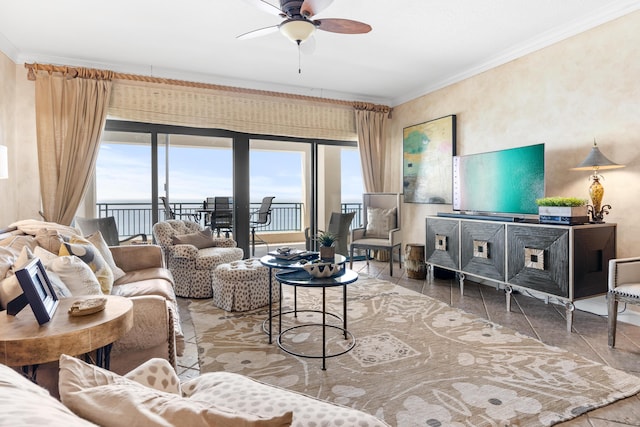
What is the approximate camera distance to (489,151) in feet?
14.6

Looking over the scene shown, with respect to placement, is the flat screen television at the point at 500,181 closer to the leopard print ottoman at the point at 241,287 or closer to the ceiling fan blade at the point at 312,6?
the ceiling fan blade at the point at 312,6

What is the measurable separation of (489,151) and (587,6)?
1.66 metres

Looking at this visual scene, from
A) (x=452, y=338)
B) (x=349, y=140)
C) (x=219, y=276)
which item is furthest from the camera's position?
(x=349, y=140)

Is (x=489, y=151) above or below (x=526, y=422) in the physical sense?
above

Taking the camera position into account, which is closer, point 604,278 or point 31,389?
point 31,389

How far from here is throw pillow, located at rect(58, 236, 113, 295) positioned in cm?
233

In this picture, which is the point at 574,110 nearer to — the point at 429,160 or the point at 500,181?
the point at 500,181

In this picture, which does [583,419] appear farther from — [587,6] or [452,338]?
[587,6]

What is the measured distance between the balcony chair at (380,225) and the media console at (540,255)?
1.32 meters

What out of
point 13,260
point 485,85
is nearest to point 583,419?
point 13,260

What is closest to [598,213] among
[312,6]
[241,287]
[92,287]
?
[312,6]

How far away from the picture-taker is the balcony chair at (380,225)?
538 cm

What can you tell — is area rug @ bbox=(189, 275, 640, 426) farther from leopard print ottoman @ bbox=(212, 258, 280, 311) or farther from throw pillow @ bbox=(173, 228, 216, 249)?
throw pillow @ bbox=(173, 228, 216, 249)

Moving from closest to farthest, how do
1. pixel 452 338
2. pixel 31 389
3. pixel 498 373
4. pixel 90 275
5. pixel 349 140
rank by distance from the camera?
pixel 31 389 → pixel 90 275 → pixel 498 373 → pixel 452 338 → pixel 349 140
